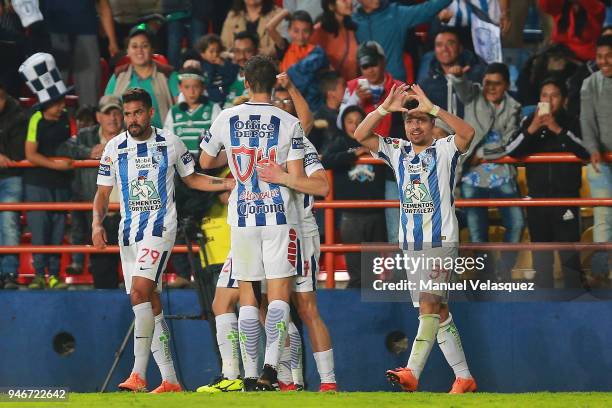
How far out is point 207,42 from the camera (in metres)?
14.7

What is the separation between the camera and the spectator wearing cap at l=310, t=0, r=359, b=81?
14602mm

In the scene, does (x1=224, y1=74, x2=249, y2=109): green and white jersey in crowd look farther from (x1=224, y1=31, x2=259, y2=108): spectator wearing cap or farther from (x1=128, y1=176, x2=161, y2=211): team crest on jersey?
(x1=128, y1=176, x2=161, y2=211): team crest on jersey

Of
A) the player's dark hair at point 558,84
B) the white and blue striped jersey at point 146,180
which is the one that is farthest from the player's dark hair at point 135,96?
the player's dark hair at point 558,84

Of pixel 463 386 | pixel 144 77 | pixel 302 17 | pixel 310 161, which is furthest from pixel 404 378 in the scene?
pixel 144 77

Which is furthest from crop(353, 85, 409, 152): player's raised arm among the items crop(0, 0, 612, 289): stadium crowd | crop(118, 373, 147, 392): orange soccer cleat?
crop(118, 373, 147, 392): orange soccer cleat

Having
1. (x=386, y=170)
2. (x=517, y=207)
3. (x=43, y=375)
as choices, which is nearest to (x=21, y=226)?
(x=43, y=375)

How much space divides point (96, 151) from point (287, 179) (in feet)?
12.3

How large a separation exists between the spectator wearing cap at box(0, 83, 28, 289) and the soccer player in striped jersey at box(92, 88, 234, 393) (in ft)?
6.55

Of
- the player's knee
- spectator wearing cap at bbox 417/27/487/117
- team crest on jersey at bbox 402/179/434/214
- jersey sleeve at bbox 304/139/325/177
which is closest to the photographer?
jersey sleeve at bbox 304/139/325/177

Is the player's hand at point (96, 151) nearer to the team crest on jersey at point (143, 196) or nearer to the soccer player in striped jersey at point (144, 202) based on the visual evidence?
the soccer player in striped jersey at point (144, 202)

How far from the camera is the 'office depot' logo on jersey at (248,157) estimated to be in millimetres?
10094

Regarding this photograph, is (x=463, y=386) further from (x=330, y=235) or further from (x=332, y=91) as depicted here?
(x=332, y=91)

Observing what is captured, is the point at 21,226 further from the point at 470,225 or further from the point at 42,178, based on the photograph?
the point at 470,225

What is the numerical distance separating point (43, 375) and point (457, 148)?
4.54 metres
